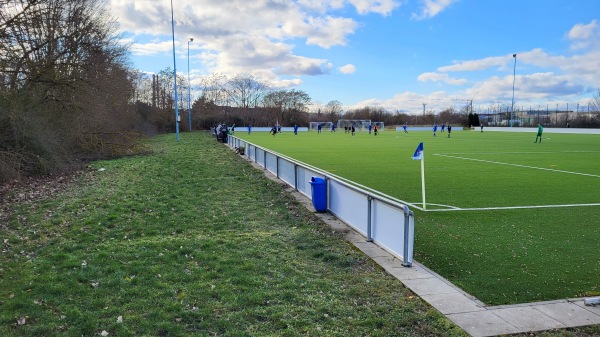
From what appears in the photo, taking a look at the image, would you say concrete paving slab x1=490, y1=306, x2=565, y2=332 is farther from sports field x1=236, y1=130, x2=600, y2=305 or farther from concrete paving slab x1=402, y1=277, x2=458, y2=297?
concrete paving slab x1=402, y1=277, x2=458, y2=297

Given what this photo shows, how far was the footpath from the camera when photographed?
4215 mm

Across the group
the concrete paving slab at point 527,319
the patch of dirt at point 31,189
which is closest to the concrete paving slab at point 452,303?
the concrete paving slab at point 527,319

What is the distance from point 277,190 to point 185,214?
12.6 feet

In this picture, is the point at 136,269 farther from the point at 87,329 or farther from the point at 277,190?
the point at 277,190

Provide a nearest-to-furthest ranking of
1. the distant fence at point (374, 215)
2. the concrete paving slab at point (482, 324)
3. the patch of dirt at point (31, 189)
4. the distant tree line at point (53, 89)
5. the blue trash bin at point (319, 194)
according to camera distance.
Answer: the concrete paving slab at point (482, 324)
the distant fence at point (374, 215)
the blue trash bin at point (319, 194)
the patch of dirt at point (31, 189)
the distant tree line at point (53, 89)

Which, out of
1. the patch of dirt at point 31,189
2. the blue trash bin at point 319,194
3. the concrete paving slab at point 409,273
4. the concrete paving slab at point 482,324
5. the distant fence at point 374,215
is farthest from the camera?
the patch of dirt at point 31,189

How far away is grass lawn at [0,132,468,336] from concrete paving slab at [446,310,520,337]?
0.12 m

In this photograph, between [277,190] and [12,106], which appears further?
[12,106]

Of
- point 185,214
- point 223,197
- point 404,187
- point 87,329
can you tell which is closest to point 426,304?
point 87,329

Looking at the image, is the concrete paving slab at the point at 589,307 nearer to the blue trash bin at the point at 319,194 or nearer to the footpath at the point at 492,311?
the footpath at the point at 492,311

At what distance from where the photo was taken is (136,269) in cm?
586

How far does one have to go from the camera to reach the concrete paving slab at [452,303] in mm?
4598

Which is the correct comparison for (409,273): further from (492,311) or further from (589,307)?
(589,307)

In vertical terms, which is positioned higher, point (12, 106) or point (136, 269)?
point (12, 106)
